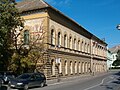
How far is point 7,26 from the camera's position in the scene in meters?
29.4

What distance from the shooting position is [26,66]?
3359 centimetres

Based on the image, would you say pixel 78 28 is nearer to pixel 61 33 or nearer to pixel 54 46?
pixel 61 33

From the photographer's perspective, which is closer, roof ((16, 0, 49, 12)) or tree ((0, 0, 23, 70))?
tree ((0, 0, 23, 70))

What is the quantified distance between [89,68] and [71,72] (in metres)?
15.7

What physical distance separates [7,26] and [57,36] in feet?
40.1

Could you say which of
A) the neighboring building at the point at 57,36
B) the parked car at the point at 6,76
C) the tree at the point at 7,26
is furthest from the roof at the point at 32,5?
the parked car at the point at 6,76

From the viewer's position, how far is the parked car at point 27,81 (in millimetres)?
24016

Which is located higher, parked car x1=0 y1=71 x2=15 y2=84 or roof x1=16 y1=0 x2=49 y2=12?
roof x1=16 y1=0 x2=49 y2=12

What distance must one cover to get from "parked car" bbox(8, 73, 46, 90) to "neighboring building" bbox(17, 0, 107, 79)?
25.1 feet

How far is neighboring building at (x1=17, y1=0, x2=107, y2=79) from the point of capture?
36.7 meters

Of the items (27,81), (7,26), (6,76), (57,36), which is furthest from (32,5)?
(27,81)

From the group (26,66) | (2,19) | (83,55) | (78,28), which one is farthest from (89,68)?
(2,19)

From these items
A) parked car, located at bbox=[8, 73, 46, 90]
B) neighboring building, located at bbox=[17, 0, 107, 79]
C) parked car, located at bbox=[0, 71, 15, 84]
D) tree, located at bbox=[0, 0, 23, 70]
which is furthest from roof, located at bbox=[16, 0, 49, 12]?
parked car, located at bbox=[8, 73, 46, 90]

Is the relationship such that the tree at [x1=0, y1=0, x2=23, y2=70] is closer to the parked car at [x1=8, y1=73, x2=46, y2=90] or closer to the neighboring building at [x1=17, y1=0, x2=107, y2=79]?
the neighboring building at [x1=17, y1=0, x2=107, y2=79]
